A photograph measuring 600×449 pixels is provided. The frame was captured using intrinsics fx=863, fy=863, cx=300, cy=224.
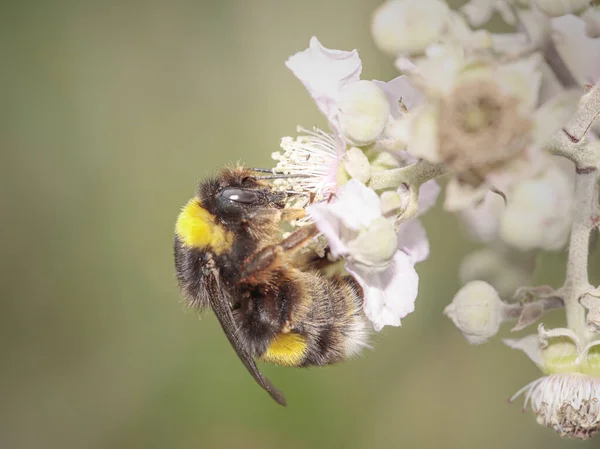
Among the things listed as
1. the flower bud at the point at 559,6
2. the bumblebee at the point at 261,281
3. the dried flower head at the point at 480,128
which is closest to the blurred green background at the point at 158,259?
the bumblebee at the point at 261,281

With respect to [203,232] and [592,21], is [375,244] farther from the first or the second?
[592,21]

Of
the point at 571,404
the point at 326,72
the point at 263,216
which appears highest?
the point at 326,72

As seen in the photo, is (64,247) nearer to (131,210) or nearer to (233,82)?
(131,210)

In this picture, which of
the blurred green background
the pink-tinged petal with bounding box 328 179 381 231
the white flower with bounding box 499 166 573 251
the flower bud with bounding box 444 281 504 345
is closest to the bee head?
the pink-tinged petal with bounding box 328 179 381 231

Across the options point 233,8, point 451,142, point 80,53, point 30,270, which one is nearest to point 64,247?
point 30,270

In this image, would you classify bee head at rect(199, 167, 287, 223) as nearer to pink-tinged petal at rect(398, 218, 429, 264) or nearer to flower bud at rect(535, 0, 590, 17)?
pink-tinged petal at rect(398, 218, 429, 264)

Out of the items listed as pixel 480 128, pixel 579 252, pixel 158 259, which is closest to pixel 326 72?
pixel 480 128
